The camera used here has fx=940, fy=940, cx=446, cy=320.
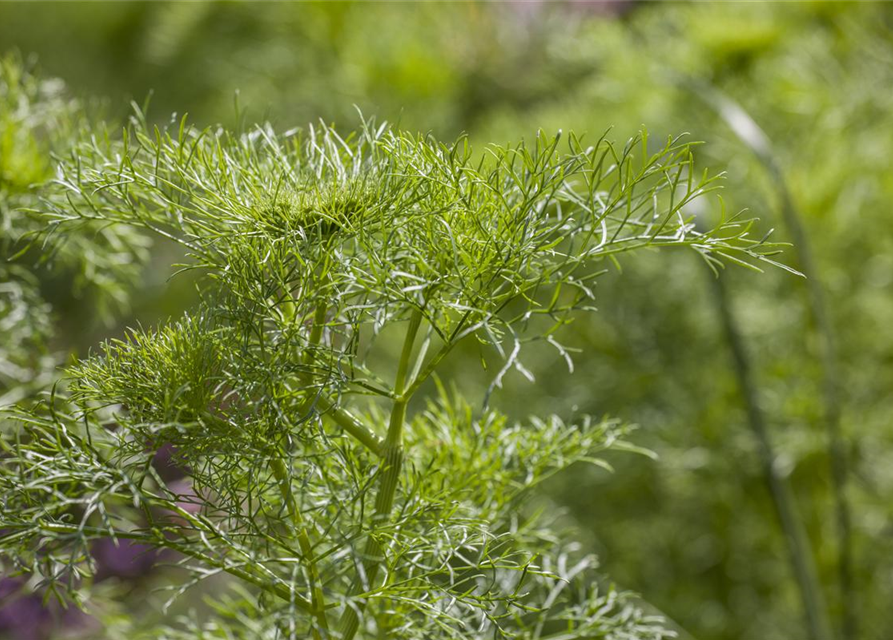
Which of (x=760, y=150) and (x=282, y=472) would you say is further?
(x=760, y=150)

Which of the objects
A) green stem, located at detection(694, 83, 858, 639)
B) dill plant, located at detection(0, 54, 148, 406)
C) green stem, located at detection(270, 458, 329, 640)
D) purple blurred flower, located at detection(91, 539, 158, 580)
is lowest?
purple blurred flower, located at detection(91, 539, 158, 580)

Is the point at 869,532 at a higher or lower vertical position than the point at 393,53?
lower

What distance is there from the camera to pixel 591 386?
2.50 feet

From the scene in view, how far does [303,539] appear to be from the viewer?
24cm

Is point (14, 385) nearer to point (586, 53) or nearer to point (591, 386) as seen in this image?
point (591, 386)

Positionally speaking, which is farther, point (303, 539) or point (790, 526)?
point (790, 526)

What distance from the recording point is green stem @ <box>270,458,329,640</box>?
0.75ft

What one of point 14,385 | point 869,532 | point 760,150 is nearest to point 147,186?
point 14,385

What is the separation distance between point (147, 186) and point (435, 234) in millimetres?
75

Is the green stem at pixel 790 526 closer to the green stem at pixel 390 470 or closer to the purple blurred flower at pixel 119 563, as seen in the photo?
the green stem at pixel 390 470

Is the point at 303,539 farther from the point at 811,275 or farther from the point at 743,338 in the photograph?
the point at 743,338

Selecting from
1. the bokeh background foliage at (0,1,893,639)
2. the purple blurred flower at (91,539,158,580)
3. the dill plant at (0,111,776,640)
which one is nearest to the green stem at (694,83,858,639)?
the bokeh background foliage at (0,1,893,639)

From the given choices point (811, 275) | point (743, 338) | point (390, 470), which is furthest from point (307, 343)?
point (743, 338)

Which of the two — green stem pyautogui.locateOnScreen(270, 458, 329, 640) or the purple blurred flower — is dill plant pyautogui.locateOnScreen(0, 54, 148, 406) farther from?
the purple blurred flower
